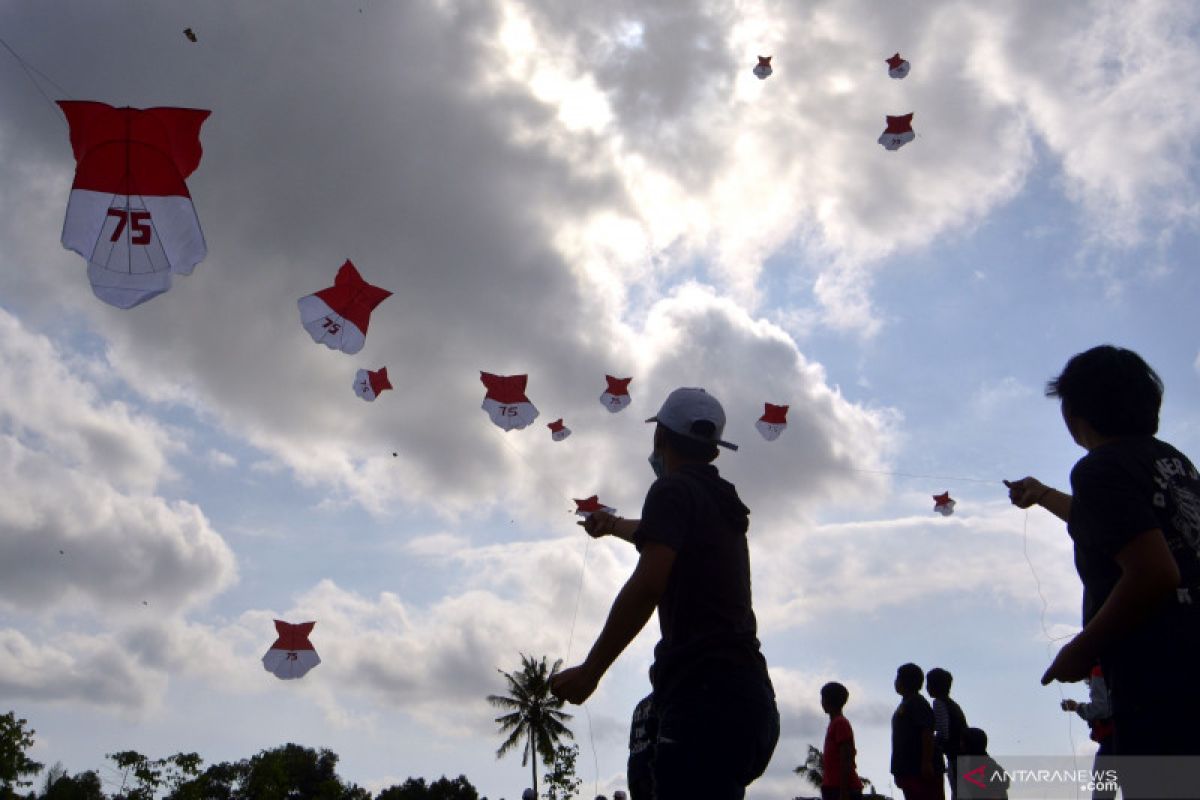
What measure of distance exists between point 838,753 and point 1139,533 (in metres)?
5.68

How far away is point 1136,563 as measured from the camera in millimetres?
2432

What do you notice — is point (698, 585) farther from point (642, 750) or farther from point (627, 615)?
point (642, 750)

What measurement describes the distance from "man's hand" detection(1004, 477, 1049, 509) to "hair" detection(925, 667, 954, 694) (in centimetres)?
409

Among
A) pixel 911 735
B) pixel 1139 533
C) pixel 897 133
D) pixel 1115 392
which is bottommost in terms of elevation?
pixel 1139 533

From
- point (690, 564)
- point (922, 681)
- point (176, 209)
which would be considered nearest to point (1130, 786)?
point (690, 564)

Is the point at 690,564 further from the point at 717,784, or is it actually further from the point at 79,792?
the point at 79,792

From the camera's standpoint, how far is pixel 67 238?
24.4ft

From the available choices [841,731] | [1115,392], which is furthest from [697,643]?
[841,731]

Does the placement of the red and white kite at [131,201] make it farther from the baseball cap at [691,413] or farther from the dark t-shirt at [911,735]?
the dark t-shirt at [911,735]

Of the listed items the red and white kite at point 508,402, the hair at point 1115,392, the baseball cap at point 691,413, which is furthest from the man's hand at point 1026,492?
the red and white kite at point 508,402

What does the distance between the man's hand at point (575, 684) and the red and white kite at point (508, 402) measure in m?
14.0

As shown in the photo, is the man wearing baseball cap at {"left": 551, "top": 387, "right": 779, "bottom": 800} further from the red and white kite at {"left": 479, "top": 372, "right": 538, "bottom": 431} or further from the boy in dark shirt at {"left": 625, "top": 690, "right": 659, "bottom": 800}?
the red and white kite at {"left": 479, "top": 372, "right": 538, "bottom": 431}

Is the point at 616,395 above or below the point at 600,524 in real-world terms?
above

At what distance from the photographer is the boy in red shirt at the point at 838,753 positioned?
7430 mm
